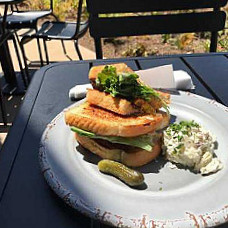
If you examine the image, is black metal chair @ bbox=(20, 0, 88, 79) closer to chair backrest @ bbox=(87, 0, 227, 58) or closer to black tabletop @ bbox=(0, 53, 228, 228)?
chair backrest @ bbox=(87, 0, 227, 58)

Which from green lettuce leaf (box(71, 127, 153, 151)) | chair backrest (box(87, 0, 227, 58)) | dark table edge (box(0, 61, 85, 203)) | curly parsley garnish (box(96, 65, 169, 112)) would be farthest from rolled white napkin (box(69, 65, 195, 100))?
chair backrest (box(87, 0, 227, 58))

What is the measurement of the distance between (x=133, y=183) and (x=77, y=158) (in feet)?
0.58

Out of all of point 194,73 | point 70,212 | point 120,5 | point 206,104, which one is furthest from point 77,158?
point 120,5

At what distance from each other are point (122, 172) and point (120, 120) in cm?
16

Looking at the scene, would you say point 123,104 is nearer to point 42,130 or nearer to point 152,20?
point 42,130

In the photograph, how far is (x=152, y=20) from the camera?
7.23 feet

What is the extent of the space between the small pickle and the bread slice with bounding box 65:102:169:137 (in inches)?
3.2

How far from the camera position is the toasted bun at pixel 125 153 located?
33.5 inches

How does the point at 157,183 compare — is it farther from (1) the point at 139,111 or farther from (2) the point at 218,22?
(2) the point at 218,22

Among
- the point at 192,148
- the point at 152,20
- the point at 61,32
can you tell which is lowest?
the point at 61,32

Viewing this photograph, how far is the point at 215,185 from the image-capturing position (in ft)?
2.49

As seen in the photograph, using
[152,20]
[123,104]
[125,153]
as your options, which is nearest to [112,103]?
[123,104]

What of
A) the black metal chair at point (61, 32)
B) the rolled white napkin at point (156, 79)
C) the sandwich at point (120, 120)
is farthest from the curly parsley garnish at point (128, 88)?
the black metal chair at point (61, 32)

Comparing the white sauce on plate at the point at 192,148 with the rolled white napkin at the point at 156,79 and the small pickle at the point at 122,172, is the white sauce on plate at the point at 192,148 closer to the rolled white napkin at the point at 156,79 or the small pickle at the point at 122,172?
the small pickle at the point at 122,172
